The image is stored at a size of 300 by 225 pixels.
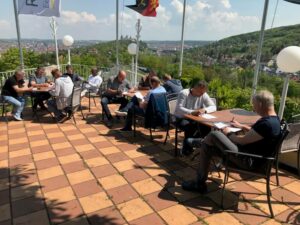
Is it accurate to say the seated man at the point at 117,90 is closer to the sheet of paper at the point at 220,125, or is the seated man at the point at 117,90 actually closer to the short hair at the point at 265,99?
the sheet of paper at the point at 220,125

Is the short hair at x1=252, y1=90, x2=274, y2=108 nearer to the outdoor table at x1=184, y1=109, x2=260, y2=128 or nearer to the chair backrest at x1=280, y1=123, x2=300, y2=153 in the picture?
the chair backrest at x1=280, y1=123, x2=300, y2=153

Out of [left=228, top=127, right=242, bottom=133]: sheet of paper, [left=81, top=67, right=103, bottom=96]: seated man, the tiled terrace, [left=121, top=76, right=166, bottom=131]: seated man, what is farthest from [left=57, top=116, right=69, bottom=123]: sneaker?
[left=228, top=127, right=242, bottom=133]: sheet of paper

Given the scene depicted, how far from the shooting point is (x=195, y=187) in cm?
273

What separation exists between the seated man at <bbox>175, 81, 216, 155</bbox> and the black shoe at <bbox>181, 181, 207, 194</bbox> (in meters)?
0.82

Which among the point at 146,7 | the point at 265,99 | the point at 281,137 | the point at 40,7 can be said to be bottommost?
the point at 281,137

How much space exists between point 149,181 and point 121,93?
8.83 ft

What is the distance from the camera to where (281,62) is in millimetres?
3180

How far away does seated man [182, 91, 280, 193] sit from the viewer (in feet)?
7.29

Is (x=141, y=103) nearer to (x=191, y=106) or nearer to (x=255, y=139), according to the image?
(x=191, y=106)

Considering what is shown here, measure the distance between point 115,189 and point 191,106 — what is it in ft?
5.36

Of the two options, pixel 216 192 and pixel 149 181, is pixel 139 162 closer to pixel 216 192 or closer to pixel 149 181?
pixel 149 181

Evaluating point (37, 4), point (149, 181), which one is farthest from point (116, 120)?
point (37, 4)

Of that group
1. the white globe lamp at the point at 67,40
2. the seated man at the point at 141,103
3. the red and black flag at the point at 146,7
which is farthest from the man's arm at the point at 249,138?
the white globe lamp at the point at 67,40

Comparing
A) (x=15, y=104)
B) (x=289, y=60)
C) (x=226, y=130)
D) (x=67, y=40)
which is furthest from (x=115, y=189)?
(x=67, y=40)
